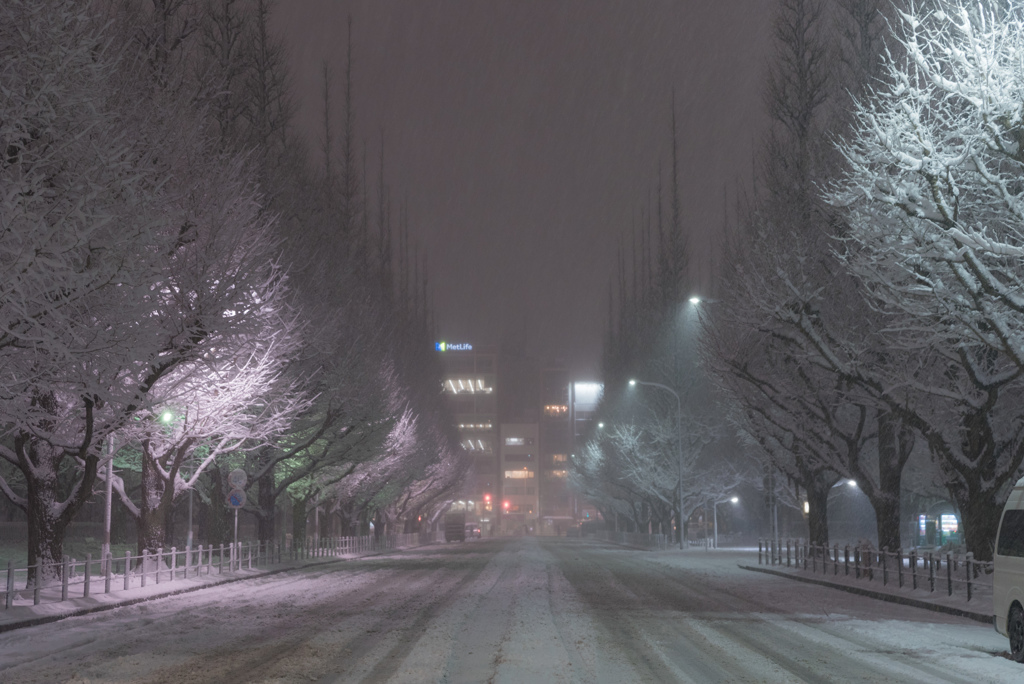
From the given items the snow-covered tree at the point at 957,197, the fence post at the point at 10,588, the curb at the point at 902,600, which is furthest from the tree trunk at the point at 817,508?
the fence post at the point at 10,588

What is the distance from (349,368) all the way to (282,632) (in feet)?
80.5

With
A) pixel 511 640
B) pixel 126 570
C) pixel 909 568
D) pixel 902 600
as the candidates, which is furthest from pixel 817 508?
pixel 511 640

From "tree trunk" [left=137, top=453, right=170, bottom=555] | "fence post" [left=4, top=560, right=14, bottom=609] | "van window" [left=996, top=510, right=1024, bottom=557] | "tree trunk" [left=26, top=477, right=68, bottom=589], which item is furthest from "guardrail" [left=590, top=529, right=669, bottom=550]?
"van window" [left=996, top=510, right=1024, bottom=557]

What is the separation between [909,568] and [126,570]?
20.1 metres

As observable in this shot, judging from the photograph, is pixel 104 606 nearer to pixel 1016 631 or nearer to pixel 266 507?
pixel 1016 631

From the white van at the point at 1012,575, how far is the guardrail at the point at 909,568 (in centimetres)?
642

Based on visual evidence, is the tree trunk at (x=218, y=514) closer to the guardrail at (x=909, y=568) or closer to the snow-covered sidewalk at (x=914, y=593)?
the snow-covered sidewalk at (x=914, y=593)

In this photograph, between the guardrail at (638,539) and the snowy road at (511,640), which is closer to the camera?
the snowy road at (511,640)

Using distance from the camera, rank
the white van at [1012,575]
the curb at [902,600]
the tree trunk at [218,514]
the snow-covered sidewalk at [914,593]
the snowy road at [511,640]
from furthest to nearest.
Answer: the tree trunk at [218,514] → the snow-covered sidewalk at [914,593] → the curb at [902,600] → the white van at [1012,575] → the snowy road at [511,640]

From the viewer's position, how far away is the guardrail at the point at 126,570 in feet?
68.1

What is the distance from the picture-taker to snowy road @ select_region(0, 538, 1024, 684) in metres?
11.9

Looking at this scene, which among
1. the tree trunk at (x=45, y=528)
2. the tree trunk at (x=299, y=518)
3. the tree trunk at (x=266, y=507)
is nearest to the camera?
the tree trunk at (x=45, y=528)

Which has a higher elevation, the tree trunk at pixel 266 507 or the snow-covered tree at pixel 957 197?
the snow-covered tree at pixel 957 197

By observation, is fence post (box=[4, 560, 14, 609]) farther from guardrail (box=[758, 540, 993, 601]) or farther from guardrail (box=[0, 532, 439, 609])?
guardrail (box=[758, 540, 993, 601])
